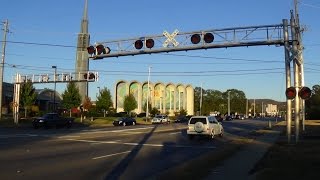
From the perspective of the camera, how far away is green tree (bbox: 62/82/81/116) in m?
72.4

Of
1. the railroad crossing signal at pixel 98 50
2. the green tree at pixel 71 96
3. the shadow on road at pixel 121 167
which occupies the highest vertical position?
the railroad crossing signal at pixel 98 50

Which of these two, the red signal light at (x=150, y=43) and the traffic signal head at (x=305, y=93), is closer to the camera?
the traffic signal head at (x=305, y=93)

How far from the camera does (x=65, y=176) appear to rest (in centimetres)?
1349

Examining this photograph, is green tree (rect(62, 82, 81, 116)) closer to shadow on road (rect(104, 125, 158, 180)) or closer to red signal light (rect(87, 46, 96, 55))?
red signal light (rect(87, 46, 96, 55))

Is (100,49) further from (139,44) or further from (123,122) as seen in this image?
(123,122)

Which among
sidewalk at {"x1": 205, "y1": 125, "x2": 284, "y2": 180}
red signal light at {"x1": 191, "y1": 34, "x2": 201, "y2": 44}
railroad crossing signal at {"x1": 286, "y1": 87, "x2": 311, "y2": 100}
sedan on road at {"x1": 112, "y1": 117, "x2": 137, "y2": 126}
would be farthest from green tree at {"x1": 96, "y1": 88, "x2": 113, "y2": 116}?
sidewalk at {"x1": 205, "y1": 125, "x2": 284, "y2": 180}

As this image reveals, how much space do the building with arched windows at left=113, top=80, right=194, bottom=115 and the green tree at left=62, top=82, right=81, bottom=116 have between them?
43.2m

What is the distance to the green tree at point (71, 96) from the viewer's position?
72375 millimetres

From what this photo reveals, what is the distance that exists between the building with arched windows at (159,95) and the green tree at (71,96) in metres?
43.2

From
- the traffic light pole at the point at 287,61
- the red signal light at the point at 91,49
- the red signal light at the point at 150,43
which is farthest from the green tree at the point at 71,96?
the traffic light pole at the point at 287,61

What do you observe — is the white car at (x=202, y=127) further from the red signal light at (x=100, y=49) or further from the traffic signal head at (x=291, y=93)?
the traffic signal head at (x=291, y=93)

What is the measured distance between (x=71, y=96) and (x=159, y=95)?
52.1m

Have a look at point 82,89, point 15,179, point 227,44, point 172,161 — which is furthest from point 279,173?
point 82,89

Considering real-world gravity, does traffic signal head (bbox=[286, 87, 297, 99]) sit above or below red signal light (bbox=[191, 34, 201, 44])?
below
